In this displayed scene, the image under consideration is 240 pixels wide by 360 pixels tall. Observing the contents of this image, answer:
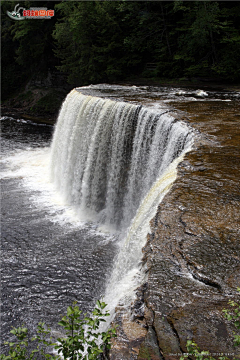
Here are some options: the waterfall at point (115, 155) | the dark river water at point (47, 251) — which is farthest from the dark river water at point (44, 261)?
the waterfall at point (115, 155)

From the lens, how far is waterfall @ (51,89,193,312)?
7105mm

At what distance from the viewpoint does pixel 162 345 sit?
2311mm

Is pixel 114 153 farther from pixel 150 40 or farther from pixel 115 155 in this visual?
pixel 150 40

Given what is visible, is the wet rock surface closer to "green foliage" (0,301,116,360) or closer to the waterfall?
"green foliage" (0,301,116,360)

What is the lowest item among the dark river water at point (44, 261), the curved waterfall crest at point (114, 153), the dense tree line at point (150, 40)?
the dark river water at point (44, 261)

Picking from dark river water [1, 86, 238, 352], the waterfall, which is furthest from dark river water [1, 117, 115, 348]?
the waterfall

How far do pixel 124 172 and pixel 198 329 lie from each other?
6086 mm

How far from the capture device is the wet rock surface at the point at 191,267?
2361mm

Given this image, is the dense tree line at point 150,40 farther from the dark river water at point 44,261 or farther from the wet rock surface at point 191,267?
the wet rock surface at point 191,267

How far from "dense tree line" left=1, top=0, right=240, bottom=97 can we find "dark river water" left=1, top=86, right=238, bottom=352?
3.79m

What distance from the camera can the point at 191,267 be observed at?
10.0ft

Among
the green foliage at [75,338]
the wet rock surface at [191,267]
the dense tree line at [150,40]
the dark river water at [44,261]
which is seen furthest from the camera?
the dense tree line at [150,40]

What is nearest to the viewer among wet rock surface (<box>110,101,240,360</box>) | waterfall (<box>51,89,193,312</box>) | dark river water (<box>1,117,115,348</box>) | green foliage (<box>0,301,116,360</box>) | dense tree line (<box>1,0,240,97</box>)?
green foliage (<box>0,301,116,360</box>)

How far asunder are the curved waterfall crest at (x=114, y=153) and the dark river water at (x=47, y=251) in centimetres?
72
